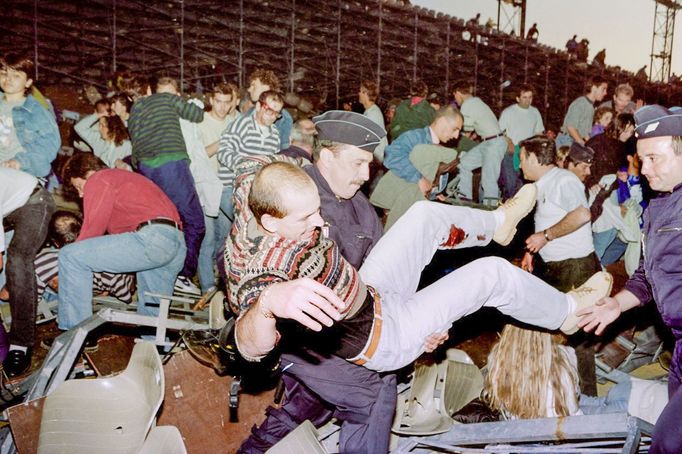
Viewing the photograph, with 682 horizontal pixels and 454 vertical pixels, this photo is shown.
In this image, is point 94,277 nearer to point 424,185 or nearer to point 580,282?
point 424,185

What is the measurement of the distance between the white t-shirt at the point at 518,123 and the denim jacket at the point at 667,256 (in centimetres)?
643

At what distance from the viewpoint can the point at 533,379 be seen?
9.57ft

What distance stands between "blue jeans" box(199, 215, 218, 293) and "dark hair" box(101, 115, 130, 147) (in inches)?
46.9

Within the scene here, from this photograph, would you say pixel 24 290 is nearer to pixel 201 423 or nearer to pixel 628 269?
pixel 201 423

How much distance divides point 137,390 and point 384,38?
528 inches

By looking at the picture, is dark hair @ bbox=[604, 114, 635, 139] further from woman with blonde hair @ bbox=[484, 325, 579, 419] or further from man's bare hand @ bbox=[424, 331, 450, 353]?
man's bare hand @ bbox=[424, 331, 450, 353]

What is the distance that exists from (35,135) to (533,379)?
4.32 metres

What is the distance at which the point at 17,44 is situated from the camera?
10.1 metres

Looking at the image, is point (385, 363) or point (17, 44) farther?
point (17, 44)

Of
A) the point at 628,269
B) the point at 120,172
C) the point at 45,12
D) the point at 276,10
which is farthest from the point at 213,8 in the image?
the point at 628,269

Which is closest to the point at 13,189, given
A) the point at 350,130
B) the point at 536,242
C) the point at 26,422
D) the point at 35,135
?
the point at 35,135

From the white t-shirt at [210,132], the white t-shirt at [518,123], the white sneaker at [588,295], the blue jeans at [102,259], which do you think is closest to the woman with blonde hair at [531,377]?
the white sneaker at [588,295]

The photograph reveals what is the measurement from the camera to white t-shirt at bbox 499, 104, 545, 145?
28.9 ft

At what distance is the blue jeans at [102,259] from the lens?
4051 mm
